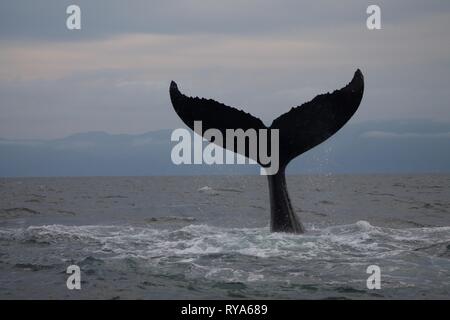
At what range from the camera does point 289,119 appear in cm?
1023

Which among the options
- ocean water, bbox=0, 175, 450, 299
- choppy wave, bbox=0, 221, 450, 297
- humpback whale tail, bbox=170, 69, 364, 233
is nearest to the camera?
ocean water, bbox=0, 175, 450, 299

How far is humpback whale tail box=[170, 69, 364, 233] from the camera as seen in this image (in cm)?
967

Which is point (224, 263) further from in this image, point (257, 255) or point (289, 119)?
point (289, 119)

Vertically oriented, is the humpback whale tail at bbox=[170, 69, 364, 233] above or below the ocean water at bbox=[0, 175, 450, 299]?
above

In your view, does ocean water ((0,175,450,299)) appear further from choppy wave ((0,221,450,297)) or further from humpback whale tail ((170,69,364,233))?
humpback whale tail ((170,69,364,233))

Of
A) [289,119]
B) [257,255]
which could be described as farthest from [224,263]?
[289,119]

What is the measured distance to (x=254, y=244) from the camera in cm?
1081

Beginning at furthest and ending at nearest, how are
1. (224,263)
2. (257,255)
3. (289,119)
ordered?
(289,119)
(257,255)
(224,263)

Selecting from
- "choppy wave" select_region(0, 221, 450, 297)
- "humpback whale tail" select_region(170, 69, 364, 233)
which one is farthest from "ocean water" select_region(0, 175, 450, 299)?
"humpback whale tail" select_region(170, 69, 364, 233)

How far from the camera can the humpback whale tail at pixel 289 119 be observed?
9672 mm

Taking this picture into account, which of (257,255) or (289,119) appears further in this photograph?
(289,119)

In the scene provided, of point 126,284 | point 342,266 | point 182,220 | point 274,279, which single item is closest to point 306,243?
point 342,266

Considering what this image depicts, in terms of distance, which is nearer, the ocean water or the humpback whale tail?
the ocean water

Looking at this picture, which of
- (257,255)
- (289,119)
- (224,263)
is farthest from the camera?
(289,119)
